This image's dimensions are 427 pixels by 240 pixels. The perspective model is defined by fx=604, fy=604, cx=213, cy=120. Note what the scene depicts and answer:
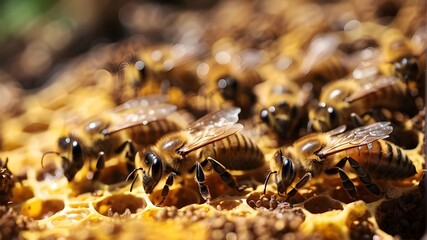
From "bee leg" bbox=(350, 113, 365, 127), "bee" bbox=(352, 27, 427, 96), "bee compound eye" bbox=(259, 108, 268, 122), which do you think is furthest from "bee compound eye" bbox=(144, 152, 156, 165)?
"bee" bbox=(352, 27, 427, 96)

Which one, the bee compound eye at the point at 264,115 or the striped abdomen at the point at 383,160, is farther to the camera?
the bee compound eye at the point at 264,115

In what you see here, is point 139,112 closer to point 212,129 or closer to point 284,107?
point 212,129

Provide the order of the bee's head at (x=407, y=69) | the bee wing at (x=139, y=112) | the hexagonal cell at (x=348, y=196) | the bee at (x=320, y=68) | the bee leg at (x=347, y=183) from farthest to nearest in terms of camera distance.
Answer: the bee at (x=320, y=68) < the bee's head at (x=407, y=69) < the bee wing at (x=139, y=112) < the hexagonal cell at (x=348, y=196) < the bee leg at (x=347, y=183)

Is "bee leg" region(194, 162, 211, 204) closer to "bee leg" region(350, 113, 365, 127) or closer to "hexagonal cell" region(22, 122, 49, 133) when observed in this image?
"bee leg" region(350, 113, 365, 127)

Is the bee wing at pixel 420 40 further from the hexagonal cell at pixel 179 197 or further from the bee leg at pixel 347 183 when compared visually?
the hexagonal cell at pixel 179 197

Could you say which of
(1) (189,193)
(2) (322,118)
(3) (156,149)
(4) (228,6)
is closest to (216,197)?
(1) (189,193)

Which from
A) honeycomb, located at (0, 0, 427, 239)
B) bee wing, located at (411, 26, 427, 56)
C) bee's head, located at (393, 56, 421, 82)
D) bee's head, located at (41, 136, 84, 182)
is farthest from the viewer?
bee wing, located at (411, 26, 427, 56)

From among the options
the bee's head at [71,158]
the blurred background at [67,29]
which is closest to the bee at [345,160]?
the bee's head at [71,158]
